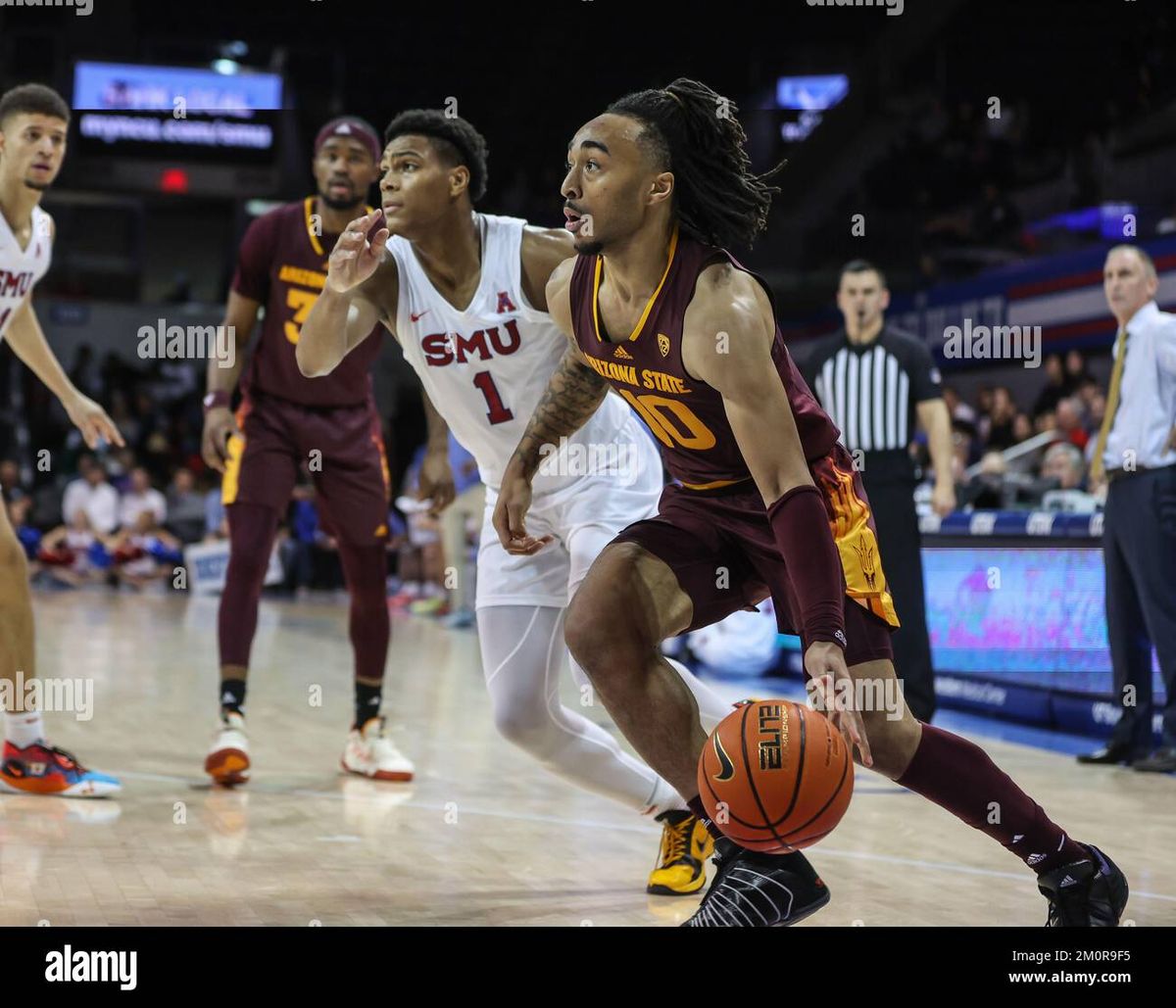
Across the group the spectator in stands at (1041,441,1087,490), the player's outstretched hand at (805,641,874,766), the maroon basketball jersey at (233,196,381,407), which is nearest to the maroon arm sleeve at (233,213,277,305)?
the maroon basketball jersey at (233,196,381,407)

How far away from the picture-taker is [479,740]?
6324mm

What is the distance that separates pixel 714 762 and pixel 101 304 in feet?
71.1

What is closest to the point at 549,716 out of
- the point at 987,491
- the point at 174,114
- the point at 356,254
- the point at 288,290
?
the point at 356,254

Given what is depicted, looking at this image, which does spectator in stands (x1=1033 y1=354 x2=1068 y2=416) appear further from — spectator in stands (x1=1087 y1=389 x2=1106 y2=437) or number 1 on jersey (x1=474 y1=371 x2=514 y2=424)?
number 1 on jersey (x1=474 y1=371 x2=514 y2=424)

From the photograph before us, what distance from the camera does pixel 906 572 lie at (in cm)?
634

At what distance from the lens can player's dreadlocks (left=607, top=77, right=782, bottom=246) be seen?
320cm

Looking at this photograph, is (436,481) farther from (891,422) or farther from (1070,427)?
(1070,427)

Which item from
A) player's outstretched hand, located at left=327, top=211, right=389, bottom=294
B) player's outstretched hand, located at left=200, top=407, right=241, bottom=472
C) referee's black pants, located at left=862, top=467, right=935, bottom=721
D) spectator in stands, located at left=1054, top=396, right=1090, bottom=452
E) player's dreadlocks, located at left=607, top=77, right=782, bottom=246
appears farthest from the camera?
spectator in stands, located at left=1054, top=396, right=1090, bottom=452

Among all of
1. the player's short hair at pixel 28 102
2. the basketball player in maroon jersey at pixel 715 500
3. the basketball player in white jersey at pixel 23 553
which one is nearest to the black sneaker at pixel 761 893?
the basketball player in maroon jersey at pixel 715 500

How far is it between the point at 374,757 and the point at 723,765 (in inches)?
105

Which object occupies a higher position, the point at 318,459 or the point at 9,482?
the point at 318,459

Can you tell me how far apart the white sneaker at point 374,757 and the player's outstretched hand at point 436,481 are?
3.35ft

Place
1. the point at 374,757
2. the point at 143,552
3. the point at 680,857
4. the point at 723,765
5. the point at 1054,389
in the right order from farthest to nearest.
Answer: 1. the point at 143,552
2. the point at 1054,389
3. the point at 374,757
4. the point at 680,857
5. the point at 723,765

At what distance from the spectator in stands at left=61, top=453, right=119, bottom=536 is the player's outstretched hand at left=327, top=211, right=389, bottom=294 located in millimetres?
12694
